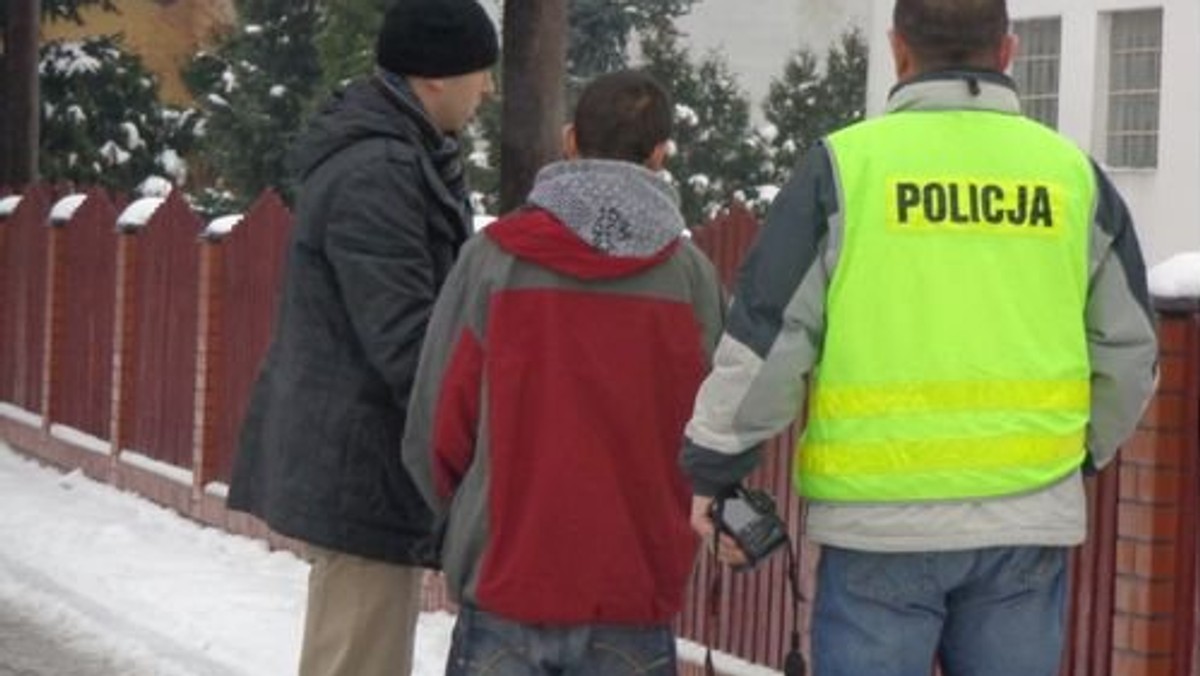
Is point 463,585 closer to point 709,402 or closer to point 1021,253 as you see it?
point 709,402

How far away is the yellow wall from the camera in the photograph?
48.7 meters

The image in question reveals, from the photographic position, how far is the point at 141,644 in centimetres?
981

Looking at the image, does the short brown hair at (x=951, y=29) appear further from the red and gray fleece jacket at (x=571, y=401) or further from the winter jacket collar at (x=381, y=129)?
the winter jacket collar at (x=381, y=129)

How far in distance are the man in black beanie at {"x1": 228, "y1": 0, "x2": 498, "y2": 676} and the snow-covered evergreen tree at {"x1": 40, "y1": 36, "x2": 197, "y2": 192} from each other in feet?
84.5

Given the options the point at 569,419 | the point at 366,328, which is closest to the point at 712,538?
the point at 569,419

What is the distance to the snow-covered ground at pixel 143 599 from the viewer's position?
945 centimetres

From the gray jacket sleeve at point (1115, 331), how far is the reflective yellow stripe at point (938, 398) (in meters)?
0.11

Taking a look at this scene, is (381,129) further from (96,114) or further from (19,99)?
(96,114)

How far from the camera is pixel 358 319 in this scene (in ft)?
17.8

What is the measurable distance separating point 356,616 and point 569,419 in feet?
3.17

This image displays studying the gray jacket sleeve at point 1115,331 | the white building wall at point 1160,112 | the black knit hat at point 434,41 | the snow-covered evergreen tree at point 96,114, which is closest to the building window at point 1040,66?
the white building wall at point 1160,112

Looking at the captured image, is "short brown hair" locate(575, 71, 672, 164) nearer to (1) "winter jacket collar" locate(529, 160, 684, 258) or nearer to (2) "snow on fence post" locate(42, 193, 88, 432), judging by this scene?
(1) "winter jacket collar" locate(529, 160, 684, 258)

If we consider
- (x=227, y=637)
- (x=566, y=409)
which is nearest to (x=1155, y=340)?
(x=566, y=409)

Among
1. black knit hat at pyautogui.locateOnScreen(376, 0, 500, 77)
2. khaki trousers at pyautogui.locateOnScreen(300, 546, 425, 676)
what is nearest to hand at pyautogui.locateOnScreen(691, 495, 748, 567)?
khaki trousers at pyautogui.locateOnScreen(300, 546, 425, 676)
